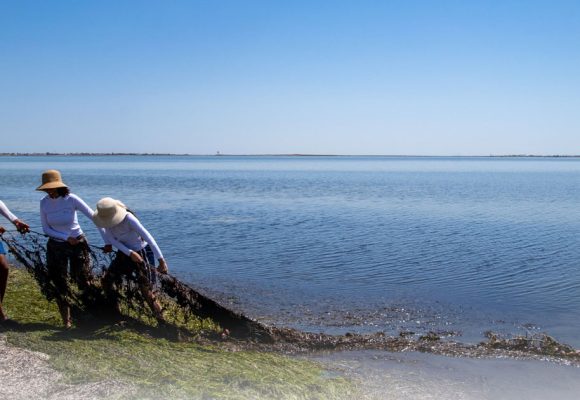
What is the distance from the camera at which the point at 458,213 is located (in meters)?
25.5

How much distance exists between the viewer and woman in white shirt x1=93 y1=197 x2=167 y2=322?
22.0ft

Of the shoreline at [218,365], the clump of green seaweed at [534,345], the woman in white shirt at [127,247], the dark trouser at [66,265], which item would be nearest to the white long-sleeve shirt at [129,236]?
the woman in white shirt at [127,247]

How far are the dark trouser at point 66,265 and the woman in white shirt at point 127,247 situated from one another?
300 millimetres

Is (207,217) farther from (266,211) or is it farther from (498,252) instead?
(498,252)

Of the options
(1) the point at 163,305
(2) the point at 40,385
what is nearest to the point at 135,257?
(1) the point at 163,305

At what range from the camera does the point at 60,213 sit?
271 inches

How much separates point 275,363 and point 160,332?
5.47 ft

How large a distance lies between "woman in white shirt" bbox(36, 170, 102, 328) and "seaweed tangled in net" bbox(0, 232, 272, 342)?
0.28 feet

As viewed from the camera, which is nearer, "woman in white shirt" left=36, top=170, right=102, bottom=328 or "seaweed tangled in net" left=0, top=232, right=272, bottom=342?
"woman in white shirt" left=36, top=170, right=102, bottom=328

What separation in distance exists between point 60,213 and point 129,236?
2.83ft

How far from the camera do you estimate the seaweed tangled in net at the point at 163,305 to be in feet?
23.9

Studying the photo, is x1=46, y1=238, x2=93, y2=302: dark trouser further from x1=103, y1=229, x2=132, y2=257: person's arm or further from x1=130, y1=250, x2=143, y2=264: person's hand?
x1=130, y1=250, x2=143, y2=264: person's hand

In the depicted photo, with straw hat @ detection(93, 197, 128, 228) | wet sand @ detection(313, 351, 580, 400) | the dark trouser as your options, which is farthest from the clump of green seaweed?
the dark trouser

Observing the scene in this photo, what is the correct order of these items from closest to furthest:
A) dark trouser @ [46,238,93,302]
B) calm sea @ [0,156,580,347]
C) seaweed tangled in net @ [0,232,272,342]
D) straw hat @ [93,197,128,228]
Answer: straw hat @ [93,197,128,228]
dark trouser @ [46,238,93,302]
seaweed tangled in net @ [0,232,272,342]
calm sea @ [0,156,580,347]
